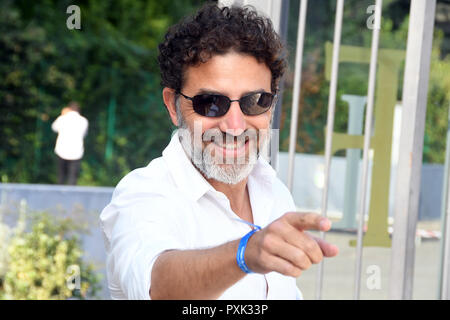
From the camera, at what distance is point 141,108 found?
919 centimetres

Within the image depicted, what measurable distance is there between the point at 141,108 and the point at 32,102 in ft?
4.94

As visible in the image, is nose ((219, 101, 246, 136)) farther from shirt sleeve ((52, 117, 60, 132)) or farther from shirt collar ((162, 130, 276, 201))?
shirt sleeve ((52, 117, 60, 132))

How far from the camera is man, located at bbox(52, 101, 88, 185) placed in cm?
845

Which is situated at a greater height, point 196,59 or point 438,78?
point 438,78

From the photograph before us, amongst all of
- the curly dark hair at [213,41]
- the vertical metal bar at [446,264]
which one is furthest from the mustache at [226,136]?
the vertical metal bar at [446,264]

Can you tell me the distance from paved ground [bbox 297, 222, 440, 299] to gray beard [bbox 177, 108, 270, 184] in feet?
4.24

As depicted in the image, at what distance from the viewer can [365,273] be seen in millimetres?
3834

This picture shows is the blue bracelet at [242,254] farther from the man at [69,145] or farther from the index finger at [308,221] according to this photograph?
the man at [69,145]

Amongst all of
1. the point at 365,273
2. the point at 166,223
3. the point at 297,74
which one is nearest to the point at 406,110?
the point at 297,74

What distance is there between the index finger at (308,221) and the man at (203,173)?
0.94 feet

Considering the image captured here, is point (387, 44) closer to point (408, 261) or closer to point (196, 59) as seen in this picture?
point (408, 261)

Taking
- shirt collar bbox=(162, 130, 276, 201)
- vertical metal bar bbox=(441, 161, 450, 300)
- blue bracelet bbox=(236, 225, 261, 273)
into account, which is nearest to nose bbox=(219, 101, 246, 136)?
shirt collar bbox=(162, 130, 276, 201)

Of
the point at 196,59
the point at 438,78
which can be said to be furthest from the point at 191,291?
the point at 438,78

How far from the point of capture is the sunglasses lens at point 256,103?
1599 mm
